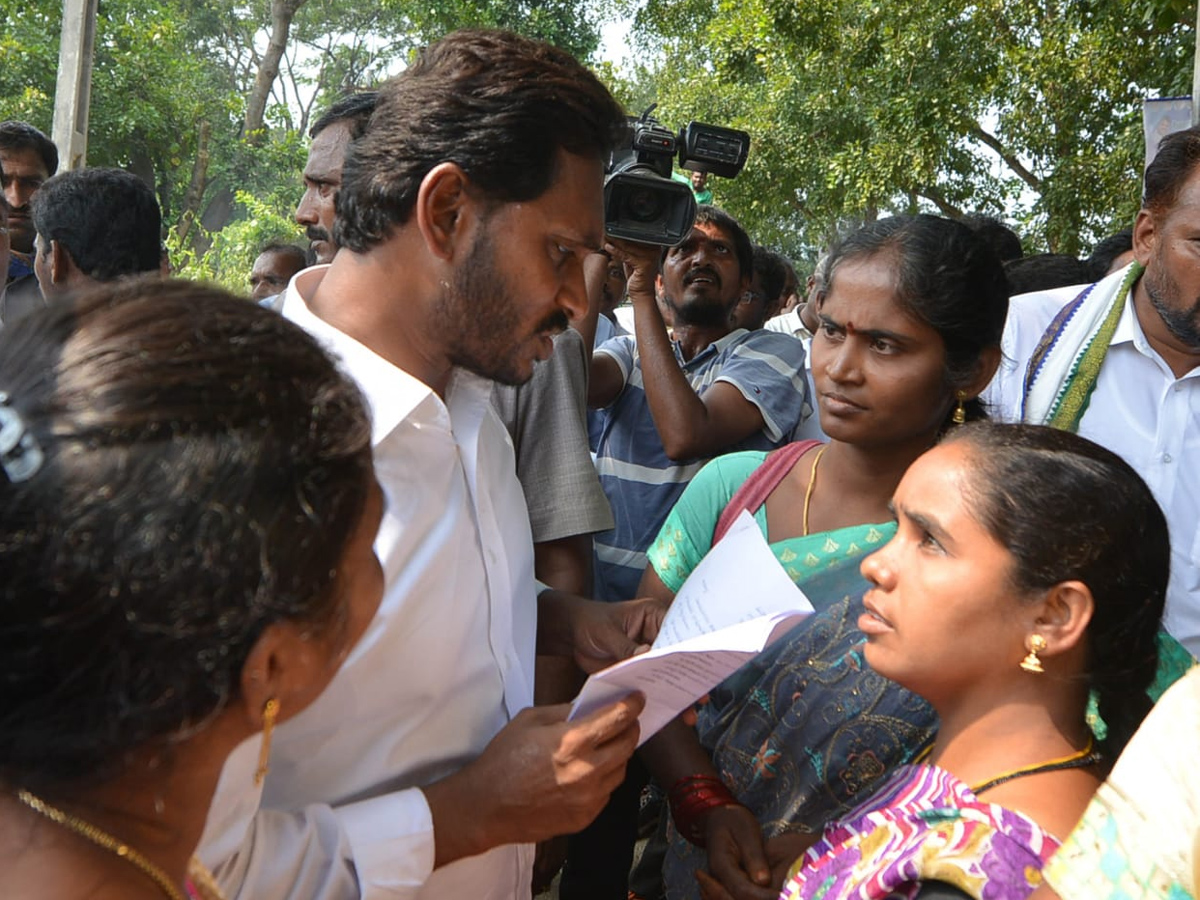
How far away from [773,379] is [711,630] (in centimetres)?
167

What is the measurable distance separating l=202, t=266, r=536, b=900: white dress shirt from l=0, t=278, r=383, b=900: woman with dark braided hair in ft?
0.96

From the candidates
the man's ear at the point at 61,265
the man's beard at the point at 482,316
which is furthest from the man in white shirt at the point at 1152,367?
the man's ear at the point at 61,265

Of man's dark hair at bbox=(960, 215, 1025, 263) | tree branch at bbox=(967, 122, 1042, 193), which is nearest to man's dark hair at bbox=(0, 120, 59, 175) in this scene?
man's dark hair at bbox=(960, 215, 1025, 263)

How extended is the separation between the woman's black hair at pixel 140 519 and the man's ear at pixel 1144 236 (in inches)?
93.7

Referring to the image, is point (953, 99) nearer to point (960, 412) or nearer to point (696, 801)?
point (960, 412)

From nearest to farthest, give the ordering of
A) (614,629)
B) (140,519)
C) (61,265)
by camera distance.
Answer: (140,519) < (614,629) < (61,265)

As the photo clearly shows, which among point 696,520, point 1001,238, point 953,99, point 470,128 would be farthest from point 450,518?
point 953,99

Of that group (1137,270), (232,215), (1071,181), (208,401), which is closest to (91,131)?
Answer: (232,215)

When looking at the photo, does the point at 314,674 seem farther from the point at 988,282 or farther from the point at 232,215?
the point at 232,215

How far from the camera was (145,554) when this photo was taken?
33.0 inches

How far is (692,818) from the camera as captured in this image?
1929mm

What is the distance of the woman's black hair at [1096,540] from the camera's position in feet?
5.21

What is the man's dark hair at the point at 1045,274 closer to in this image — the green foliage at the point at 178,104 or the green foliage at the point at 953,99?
the green foliage at the point at 953,99

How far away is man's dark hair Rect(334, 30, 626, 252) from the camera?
64.7 inches
